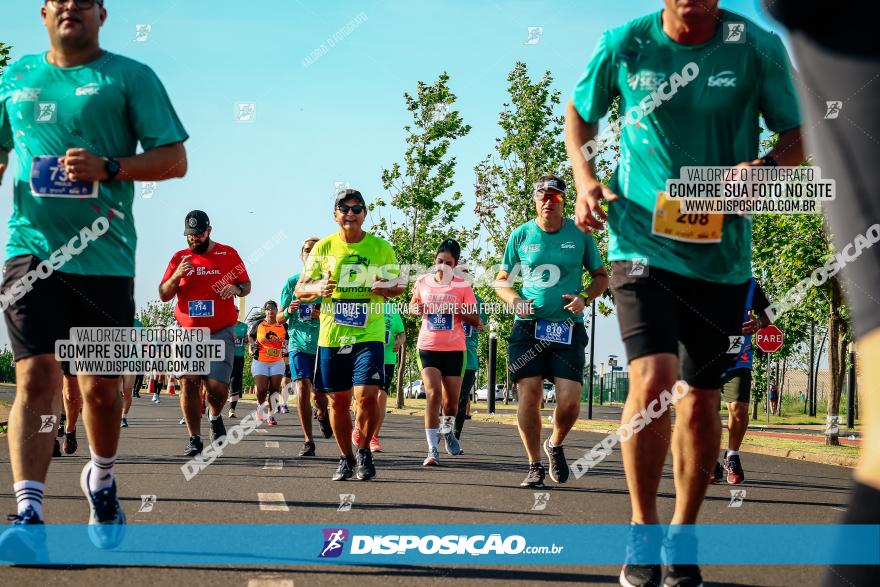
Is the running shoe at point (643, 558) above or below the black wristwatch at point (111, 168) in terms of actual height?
below

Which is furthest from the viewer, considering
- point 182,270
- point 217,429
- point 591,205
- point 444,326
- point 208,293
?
point 444,326

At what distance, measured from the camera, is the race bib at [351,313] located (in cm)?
874

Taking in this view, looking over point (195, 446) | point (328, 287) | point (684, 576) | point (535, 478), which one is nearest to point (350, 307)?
point (328, 287)

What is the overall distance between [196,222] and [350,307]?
304cm

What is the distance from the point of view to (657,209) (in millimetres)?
4207

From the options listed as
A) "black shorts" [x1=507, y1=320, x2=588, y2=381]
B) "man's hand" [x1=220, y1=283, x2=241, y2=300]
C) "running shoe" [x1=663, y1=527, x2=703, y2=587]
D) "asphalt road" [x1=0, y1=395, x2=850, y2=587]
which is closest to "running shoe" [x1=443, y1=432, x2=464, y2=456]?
"asphalt road" [x1=0, y1=395, x2=850, y2=587]

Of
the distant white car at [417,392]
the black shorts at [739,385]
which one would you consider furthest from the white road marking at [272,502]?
the distant white car at [417,392]

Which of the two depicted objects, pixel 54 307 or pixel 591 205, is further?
pixel 54 307

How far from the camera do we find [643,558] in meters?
3.90

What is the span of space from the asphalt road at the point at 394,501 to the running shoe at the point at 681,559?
68 cm

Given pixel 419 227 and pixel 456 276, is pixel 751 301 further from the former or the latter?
pixel 419 227

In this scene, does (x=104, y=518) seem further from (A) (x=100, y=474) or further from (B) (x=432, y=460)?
(B) (x=432, y=460)

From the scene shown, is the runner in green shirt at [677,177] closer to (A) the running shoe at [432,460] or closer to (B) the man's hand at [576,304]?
(B) the man's hand at [576,304]

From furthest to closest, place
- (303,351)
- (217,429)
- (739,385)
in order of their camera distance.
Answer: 1. (303,351)
2. (217,429)
3. (739,385)
